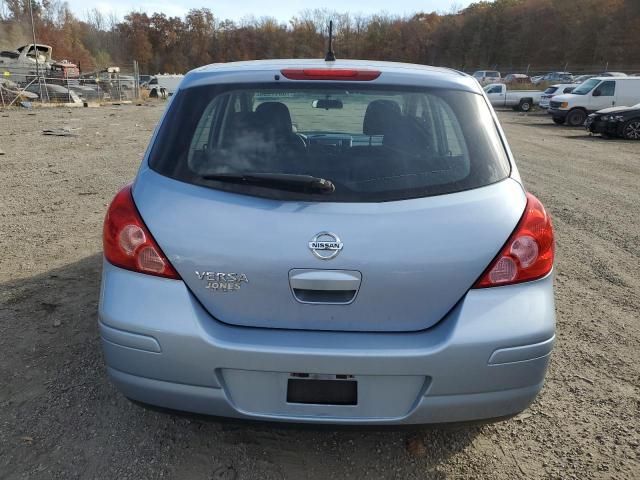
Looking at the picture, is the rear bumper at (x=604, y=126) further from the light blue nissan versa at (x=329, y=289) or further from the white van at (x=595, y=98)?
the light blue nissan versa at (x=329, y=289)

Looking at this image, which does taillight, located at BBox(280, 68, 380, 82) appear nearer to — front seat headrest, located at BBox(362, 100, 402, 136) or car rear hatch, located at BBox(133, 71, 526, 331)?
front seat headrest, located at BBox(362, 100, 402, 136)

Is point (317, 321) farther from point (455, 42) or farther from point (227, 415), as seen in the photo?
point (455, 42)

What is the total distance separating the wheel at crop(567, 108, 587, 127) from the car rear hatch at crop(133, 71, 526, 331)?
23772mm

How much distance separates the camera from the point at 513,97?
113 feet

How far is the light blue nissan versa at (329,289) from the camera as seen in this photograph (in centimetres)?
191

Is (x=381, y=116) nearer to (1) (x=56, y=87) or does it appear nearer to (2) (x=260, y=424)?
(2) (x=260, y=424)

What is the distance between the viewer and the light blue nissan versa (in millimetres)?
1913

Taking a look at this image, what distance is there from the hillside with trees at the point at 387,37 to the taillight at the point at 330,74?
7031 centimetres

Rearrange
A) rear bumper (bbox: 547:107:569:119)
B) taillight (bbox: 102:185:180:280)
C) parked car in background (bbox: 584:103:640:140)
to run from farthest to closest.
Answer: rear bumper (bbox: 547:107:569:119)
parked car in background (bbox: 584:103:640:140)
taillight (bbox: 102:185:180:280)

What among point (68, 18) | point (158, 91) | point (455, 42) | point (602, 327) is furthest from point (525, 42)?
point (602, 327)

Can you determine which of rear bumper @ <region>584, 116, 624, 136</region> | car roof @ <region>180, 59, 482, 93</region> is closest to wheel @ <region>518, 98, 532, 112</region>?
rear bumper @ <region>584, 116, 624, 136</region>

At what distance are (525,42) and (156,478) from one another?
91.3 m

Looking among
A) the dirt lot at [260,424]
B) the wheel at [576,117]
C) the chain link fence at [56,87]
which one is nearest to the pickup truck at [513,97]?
the wheel at [576,117]

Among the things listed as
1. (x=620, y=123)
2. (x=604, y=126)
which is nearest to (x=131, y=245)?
(x=620, y=123)
